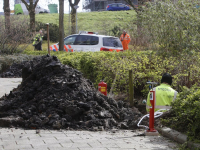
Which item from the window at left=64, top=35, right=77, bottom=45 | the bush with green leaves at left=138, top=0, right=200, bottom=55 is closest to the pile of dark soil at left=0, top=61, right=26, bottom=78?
the window at left=64, top=35, right=77, bottom=45

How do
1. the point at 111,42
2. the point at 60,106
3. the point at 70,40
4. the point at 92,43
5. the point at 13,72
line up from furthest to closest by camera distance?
1. the point at 70,40
2. the point at 92,43
3. the point at 111,42
4. the point at 13,72
5. the point at 60,106

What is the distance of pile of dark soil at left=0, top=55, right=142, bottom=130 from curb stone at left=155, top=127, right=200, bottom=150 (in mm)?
835

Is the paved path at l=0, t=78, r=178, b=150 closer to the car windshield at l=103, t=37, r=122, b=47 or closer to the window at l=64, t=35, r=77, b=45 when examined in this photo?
the car windshield at l=103, t=37, r=122, b=47

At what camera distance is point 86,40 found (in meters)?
18.3

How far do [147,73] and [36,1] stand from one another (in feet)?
78.6

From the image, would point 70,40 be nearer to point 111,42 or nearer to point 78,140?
point 111,42

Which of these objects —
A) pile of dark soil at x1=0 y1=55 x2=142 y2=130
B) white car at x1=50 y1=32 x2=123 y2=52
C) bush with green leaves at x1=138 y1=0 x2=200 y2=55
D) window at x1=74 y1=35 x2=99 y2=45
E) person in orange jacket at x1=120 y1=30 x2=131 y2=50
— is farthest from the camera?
person in orange jacket at x1=120 y1=30 x2=131 y2=50

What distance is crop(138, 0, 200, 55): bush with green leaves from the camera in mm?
8055

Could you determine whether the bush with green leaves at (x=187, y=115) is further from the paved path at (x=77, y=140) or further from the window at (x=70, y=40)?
the window at (x=70, y=40)

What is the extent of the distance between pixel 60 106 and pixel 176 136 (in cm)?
235

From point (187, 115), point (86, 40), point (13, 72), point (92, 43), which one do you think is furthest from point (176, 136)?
point (86, 40)

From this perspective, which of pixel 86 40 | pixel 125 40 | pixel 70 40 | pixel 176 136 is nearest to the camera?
pixel 176 136

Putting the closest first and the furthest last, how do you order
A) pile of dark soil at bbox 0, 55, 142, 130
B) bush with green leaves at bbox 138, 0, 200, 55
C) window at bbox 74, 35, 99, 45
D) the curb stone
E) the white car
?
1. the curb stone
2. pile of dark soil at bbox 0, 55, 142, 130
3. bush with green leaves at bbox 138, 0, 200, 55
4. the white car
5. window at bbox 74, 35, 99, 45

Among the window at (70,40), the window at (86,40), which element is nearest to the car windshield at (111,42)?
the window at (86,40)
